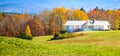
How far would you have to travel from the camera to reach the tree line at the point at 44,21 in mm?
84125

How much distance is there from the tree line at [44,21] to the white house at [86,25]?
383 cm

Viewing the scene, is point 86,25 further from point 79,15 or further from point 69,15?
point 69,15

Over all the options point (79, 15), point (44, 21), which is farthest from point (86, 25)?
point (44, 21)

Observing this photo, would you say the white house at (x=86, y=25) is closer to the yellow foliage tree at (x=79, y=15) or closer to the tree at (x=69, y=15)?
the yellow foliage tree at (x=79, y=15)

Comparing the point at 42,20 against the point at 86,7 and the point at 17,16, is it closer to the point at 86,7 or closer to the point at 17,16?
the point at 17,16

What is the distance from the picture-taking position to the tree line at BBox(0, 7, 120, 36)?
84.1m

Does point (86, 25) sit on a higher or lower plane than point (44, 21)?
lower

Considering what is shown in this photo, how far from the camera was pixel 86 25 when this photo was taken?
81.2 meters

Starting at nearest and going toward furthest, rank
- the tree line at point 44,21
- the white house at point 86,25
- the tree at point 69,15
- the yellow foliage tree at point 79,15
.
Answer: the white house at point 86,25, the tree line at point 44,21, the yellow foliage tree at point 79,15, the tree at point 69,15

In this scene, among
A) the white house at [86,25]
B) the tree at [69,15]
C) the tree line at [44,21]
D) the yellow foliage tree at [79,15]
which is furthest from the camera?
the tree at [69,15]

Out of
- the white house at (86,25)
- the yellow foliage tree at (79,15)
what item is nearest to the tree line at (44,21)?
the yellow foliage tree at (79,15)

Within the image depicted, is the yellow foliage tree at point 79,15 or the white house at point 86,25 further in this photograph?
the yellow foliage tree at point 79,15

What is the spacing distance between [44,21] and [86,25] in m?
14.0

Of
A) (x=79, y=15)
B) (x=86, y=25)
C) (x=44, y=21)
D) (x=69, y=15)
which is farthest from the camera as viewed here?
(x=69, y=15)
